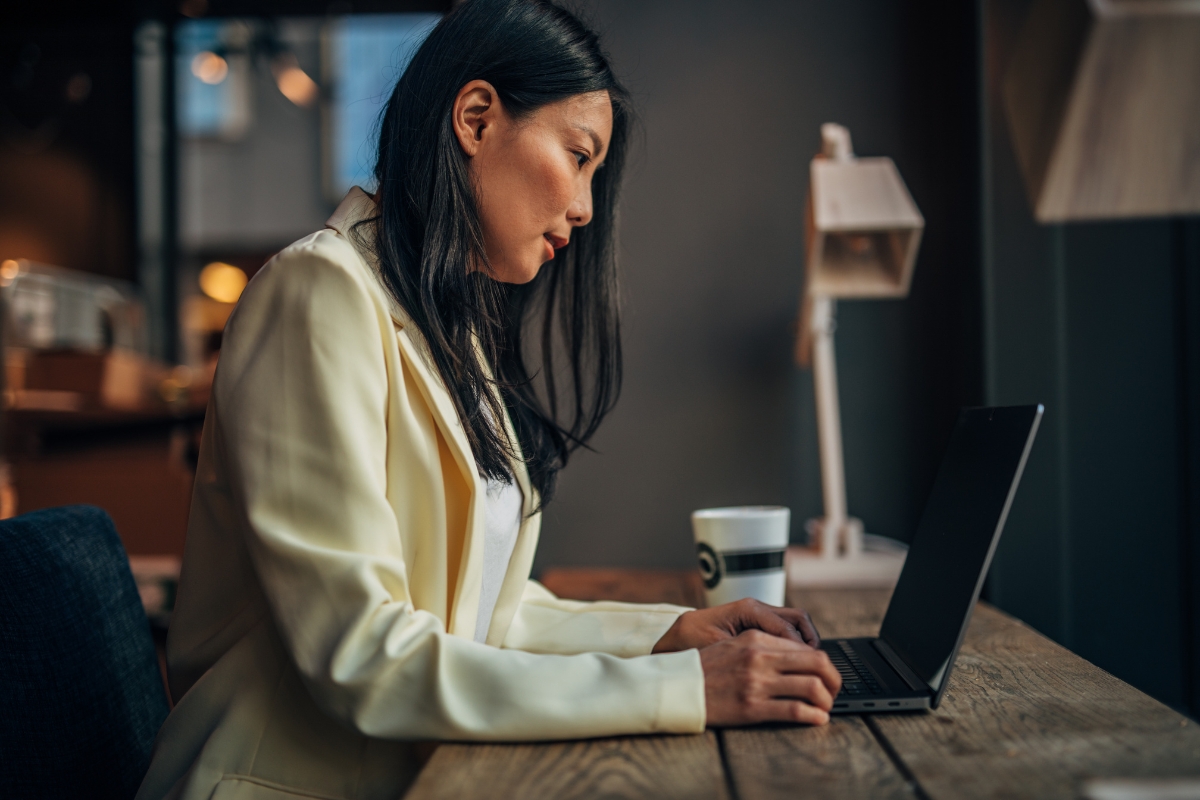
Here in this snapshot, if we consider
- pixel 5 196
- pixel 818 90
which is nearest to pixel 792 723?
pixel 818 90

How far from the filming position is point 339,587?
2.13 ft

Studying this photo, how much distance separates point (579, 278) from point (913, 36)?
3.31 feet

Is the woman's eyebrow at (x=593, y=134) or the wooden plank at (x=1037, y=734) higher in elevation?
the woman's eyebrow at (x=593, y=134)

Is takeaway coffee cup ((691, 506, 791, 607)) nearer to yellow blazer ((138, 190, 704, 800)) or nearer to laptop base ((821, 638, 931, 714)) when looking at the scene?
laptop base ((821, 638, 931, 714))

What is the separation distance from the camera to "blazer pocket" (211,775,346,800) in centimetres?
71

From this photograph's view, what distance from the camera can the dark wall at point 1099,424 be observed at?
5.07 ft

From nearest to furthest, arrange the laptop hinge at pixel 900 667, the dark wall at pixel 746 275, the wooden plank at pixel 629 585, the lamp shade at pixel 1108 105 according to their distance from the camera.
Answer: the lamp shade at pixel 1108 105, the laptop hinge at pixel 900 667, the wooden plank at pixel 629 585, the dark wall at pixel 746 275

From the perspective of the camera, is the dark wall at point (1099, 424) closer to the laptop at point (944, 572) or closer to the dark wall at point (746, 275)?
the dark wall at point (746, 275)

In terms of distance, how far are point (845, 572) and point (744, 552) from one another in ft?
1.50

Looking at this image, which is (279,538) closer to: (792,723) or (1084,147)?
(792,723)

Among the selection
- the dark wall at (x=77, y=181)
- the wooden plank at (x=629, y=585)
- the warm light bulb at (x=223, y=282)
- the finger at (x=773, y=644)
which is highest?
the dark wall at (x=77, y=181)

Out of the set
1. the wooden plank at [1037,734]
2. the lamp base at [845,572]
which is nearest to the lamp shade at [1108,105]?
the wooden plank at [1037,734]

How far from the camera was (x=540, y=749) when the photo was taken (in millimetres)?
635

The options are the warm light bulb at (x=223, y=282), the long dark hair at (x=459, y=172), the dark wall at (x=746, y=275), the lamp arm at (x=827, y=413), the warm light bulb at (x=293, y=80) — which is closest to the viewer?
the long dark hair at (x=459, y=172)
